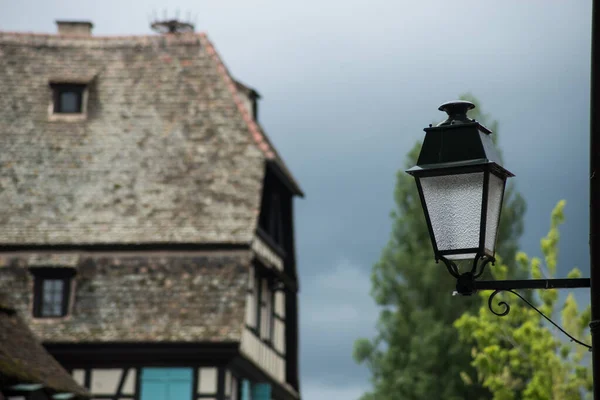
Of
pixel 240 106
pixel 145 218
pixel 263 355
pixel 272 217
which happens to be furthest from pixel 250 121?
pixel 263 355

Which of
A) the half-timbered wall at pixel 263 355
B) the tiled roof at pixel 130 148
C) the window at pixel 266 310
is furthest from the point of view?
the window at pixel 266 310

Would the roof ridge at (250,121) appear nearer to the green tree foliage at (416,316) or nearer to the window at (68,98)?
the window at (68,98)

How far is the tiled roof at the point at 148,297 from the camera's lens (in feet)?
77.4

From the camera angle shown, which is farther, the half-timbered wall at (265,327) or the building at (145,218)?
the half-timbered wall at (265,327)

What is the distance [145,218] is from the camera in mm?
25109

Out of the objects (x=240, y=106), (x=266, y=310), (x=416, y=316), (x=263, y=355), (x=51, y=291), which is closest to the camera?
(x=51, y=291)

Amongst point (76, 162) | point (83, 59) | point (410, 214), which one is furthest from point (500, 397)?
point (410, 214)

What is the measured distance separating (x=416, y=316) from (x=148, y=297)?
13531mm

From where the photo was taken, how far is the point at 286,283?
27969 millimetres

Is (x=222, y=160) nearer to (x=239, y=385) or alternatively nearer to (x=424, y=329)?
(x=239, y=385)

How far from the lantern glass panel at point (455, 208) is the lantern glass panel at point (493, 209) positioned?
0.04 metres

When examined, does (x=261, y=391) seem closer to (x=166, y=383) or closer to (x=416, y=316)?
(x=166, y=383)

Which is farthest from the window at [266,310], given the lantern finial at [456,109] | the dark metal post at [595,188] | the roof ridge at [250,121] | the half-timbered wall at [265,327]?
the dark metal post at [595,188]

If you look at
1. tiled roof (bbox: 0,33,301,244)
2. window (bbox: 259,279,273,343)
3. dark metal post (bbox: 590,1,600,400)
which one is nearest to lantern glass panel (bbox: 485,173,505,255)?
dark metal post (bbox: 590,1,600,400)
